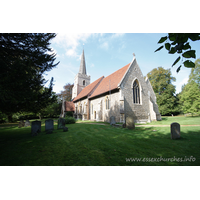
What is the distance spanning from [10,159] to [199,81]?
37593 millimetres

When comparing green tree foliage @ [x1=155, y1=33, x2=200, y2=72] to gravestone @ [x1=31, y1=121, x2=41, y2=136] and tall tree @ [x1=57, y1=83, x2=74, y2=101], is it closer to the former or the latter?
gravestone @ [x1=31, y1=121, x2=41, y2=136]

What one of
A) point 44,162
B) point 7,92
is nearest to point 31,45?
point 7,92

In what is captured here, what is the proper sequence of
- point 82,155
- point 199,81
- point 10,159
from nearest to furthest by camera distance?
point 10,159 < point 82,155 < point 199,81

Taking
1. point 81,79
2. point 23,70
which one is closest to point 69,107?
point 81,79

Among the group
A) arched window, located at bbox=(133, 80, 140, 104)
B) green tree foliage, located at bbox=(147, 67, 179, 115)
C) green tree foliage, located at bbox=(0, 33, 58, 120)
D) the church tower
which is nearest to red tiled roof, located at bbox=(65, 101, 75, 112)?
the church tower

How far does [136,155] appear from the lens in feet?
11.3

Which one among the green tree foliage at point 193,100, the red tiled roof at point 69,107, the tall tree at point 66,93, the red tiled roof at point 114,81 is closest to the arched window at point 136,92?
the red tiled roof at point 114,81

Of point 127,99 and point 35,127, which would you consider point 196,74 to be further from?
point 35,127

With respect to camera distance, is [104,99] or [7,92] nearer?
[7,92]

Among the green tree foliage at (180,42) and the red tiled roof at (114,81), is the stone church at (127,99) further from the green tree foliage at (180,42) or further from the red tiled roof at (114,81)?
the green tree foliage at (180,42)

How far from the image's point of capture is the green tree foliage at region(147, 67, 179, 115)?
100 feet

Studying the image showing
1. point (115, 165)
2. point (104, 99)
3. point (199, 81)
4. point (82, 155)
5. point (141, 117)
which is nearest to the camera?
point (115, 165)

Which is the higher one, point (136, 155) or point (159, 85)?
point (159, 85)

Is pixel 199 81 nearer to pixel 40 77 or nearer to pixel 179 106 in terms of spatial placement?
pixel 179 106
